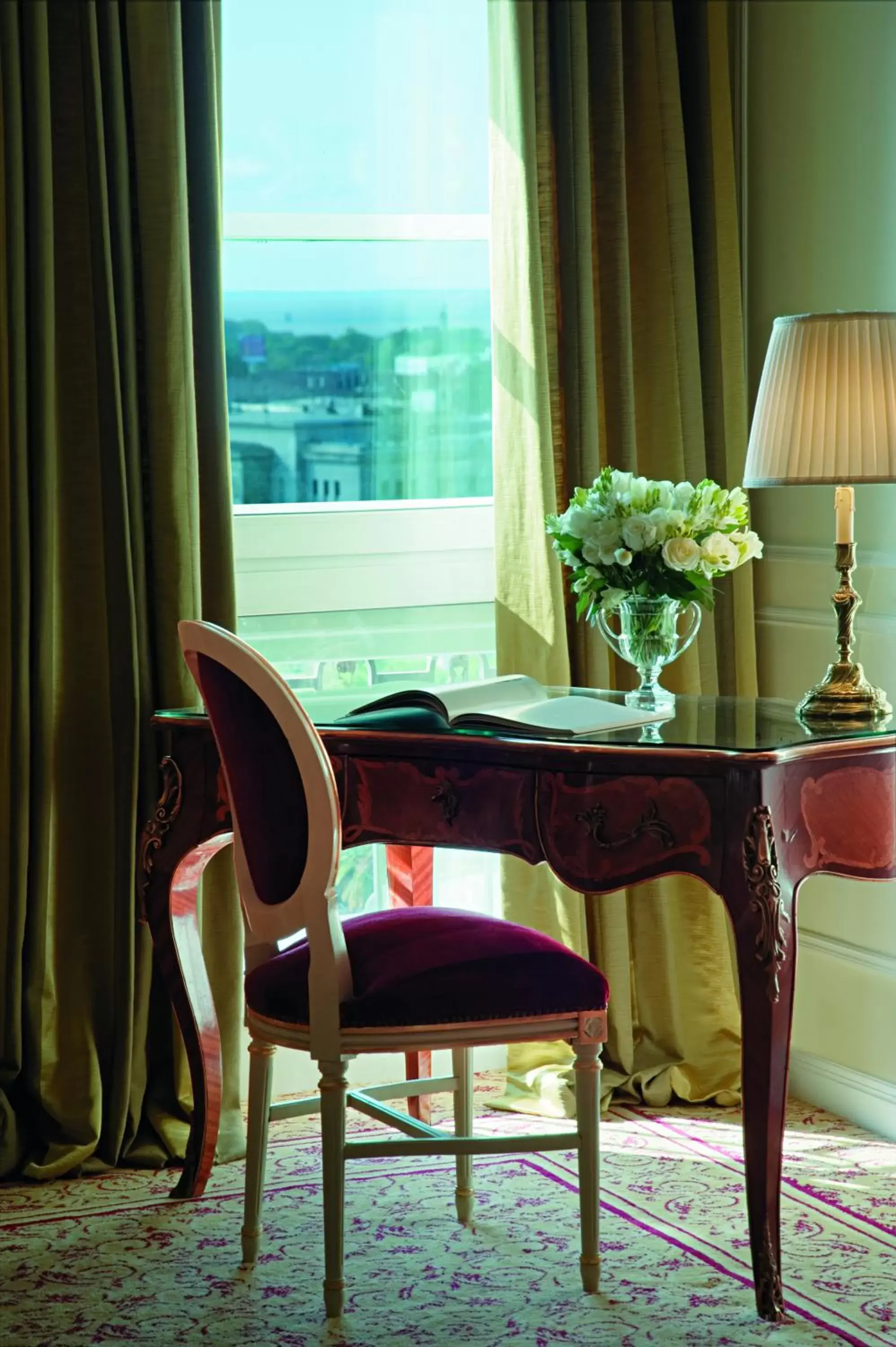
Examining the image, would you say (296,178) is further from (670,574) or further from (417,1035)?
(417,1035)

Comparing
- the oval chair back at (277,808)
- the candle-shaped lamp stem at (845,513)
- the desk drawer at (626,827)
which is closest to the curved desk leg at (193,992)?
the oval chair back at (277,808)

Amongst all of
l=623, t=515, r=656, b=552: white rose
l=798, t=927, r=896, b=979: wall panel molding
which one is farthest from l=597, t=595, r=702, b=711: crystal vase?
l=798, t=927, r=896, b=979: wall panel molding

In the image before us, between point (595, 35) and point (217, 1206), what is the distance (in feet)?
7.84

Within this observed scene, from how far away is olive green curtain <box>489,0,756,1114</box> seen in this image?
10.7 ft

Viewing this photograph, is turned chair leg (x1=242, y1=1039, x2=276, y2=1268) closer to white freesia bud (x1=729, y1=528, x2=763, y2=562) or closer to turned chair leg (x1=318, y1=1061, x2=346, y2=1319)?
turned chair leg (x1=318, y1=1061, x2=346, y2=1319)

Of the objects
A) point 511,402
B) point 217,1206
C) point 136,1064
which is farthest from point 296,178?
point 217,1206

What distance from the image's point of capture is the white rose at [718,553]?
2715mm

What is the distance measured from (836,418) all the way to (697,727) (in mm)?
533

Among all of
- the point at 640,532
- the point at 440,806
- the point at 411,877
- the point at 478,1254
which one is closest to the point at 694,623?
the point at 640,532

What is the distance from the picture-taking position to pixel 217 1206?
2.83 m

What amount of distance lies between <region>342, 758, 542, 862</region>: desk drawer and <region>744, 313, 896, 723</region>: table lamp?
0.51 metres

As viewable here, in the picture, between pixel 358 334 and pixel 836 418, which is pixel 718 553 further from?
pixel 358 334

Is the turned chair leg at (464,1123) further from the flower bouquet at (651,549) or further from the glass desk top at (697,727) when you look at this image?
the flower bouquet at (651,549)

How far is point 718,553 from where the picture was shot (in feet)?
8.92
